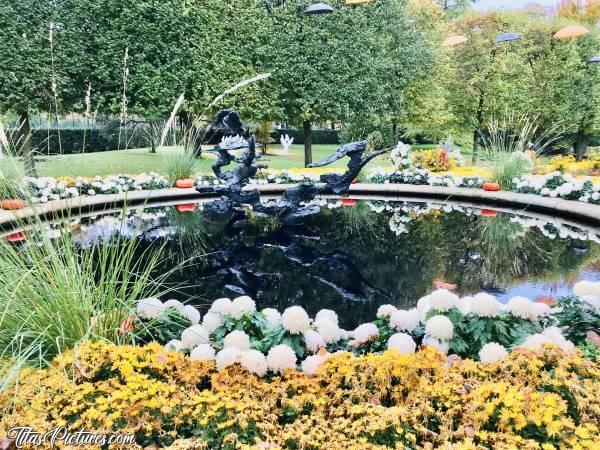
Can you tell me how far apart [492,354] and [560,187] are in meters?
6.63

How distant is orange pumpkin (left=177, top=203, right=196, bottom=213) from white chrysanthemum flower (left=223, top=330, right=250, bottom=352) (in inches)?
242

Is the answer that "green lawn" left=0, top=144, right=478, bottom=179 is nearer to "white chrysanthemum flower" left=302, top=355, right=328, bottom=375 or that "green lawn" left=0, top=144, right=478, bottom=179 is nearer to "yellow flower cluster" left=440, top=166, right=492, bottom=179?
"yellow flower cluster" left=440, top=166, right=492, bottom=179

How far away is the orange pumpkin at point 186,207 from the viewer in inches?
336

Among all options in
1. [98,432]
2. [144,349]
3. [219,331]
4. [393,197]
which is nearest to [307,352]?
[219,331]

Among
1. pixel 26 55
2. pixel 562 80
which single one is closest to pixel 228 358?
pixel 26 55

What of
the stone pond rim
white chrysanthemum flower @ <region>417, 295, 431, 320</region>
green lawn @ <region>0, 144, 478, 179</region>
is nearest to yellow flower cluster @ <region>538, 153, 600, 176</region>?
the stone pond rim

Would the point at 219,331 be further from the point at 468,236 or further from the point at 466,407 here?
the point at 468,236

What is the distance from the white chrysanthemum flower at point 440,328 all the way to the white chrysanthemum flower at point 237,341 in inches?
35.1

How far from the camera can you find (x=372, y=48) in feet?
46.4

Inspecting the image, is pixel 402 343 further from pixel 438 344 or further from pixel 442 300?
pixel 442 300

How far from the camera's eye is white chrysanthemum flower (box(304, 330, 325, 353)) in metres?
2.63

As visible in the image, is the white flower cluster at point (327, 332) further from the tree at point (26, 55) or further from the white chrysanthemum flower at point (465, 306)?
the tree at point (26, 55)

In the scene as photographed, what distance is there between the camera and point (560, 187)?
8.07 metres

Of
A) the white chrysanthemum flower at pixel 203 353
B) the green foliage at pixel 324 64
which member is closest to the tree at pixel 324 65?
the green foliage at pixel 324 64
